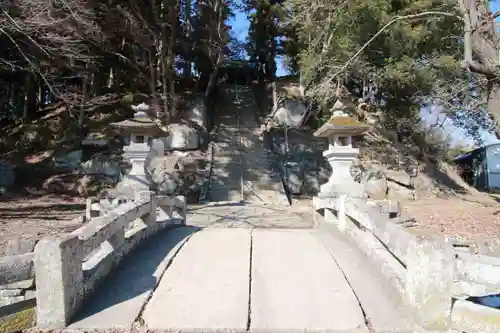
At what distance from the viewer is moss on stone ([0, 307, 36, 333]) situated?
11.2 feet

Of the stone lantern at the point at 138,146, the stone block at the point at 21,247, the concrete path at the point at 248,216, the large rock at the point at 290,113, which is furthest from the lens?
the large rock at the point at 290,113

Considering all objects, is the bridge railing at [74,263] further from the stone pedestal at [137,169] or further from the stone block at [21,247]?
the stone pedestal at [137,169]

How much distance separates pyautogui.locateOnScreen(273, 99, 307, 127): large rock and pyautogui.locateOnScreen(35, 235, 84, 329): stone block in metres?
19.2

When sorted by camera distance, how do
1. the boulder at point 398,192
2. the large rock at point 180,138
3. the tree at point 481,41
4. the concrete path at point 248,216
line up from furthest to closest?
the large rock at point 180,138 → the boulder at point 398,192 → the concrete path at point 248,216 → the tree at point 481,41

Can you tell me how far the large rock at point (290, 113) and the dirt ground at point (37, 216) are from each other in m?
11.2

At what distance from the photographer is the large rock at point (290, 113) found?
2217 cm

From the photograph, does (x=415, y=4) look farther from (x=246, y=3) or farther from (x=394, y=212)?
(x=246, y=3)

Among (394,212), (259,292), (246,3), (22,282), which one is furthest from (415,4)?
(22,282)

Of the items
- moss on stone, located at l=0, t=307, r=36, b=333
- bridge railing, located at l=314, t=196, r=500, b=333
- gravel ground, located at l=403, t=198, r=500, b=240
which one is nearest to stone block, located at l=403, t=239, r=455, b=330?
bridge railing, located at l=314, t=196, r=500, b=333

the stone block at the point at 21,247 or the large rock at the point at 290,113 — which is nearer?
the stone block at the point at 21,247

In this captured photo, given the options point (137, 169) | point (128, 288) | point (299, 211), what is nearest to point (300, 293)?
point (128, 288)

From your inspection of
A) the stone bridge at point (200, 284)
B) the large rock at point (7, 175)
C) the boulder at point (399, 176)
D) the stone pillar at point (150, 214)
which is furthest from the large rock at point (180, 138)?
the stone bridge at point (200, 284)

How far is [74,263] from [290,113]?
1951 centimetres

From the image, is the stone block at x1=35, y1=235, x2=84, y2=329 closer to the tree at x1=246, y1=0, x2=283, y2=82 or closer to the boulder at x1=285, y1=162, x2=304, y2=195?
the boulder at x1=285, y1=162, x2=304, y2=195
